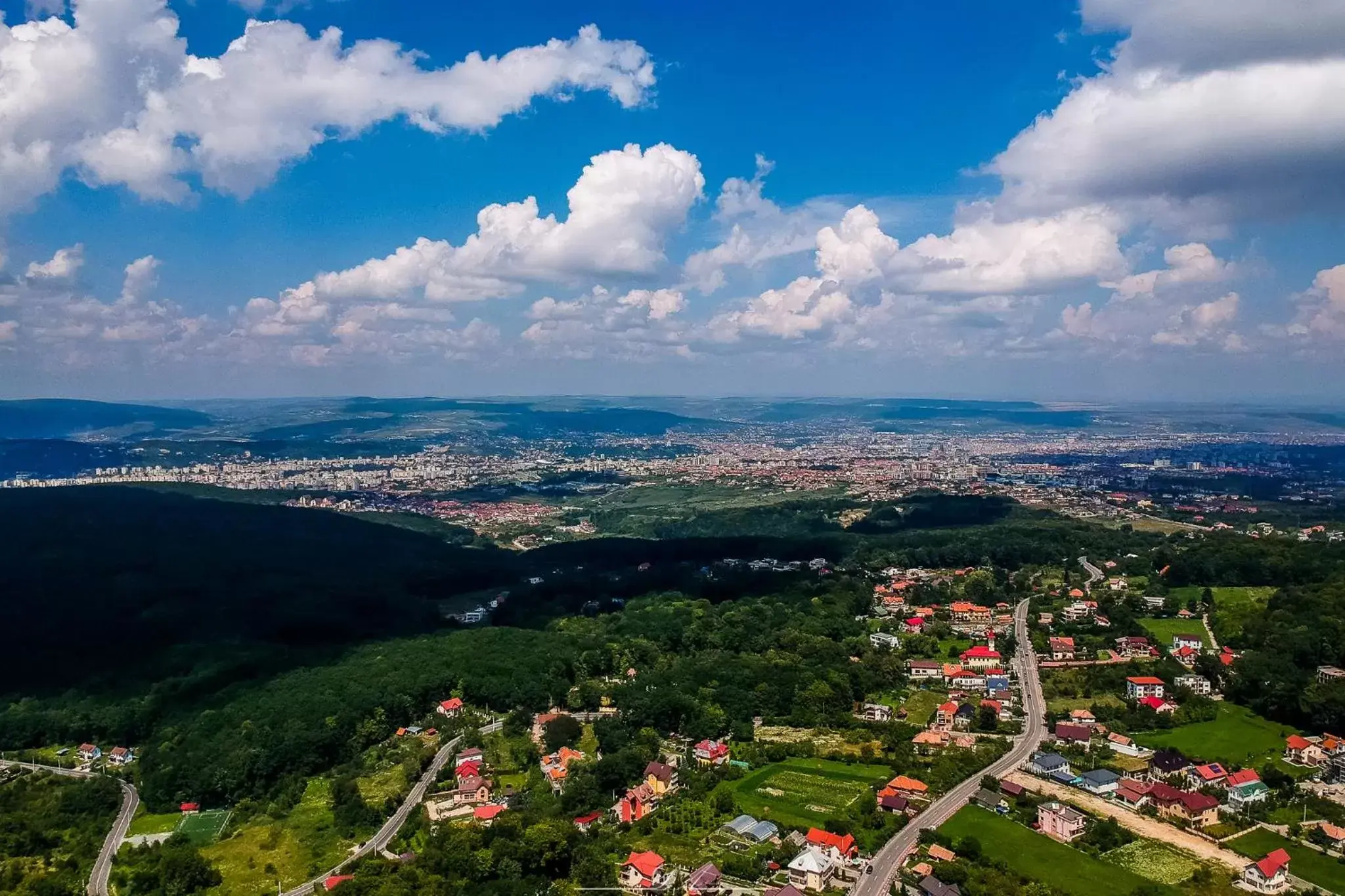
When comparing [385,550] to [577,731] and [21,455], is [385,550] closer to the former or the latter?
[577,731]

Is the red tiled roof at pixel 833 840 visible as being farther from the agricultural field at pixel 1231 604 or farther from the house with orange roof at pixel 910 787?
the agricultural field at pixel 1231 604

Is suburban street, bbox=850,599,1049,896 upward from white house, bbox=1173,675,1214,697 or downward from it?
downward

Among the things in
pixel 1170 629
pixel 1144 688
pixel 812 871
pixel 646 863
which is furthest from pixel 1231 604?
pixel 646 863

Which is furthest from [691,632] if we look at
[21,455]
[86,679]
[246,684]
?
A: [21,455]

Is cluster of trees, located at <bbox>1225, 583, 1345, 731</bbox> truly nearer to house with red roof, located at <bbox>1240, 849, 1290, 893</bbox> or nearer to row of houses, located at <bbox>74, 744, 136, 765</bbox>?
house with red roof, located at <bbox>1240, 849, 1290, 893</bbox>

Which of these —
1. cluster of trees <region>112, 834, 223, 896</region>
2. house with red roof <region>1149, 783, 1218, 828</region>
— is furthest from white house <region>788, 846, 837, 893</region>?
cluster of trees <region>112, 834, 223, 896</region>

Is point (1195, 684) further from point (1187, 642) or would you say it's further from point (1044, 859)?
point (1044, 859)

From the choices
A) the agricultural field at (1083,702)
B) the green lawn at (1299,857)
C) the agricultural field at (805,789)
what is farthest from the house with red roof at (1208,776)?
the agricultural field at (805,789)

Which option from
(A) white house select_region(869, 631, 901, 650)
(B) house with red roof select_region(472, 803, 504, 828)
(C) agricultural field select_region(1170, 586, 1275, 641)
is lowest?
(B) house with red roof select_region(472, 803, 504, 828)
